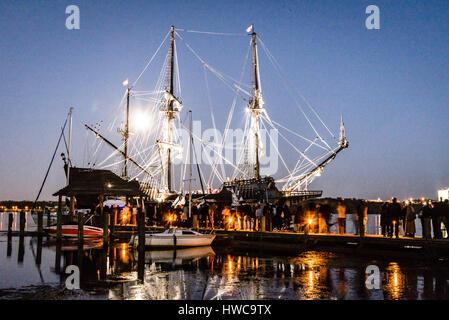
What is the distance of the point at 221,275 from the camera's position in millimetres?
17672

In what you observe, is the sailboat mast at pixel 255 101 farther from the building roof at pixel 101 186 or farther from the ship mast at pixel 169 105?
A: the building roof at pixel 101 186

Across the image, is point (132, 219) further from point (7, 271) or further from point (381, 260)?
point (381, 260)

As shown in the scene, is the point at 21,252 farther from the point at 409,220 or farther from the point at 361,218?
the point at 409,220

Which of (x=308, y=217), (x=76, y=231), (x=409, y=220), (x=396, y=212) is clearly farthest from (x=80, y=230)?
(x=409, y=220)

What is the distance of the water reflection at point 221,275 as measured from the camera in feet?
45.9

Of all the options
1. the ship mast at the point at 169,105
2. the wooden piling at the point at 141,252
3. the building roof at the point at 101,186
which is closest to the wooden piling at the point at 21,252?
the building roof at the point at 101,186

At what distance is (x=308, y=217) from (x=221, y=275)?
1098 cm

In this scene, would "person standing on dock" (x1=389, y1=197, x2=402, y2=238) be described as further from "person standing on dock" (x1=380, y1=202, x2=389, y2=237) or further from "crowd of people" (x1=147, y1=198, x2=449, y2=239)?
"person standing on dock" (x1=380, y1=202, x2=389, y2=237)

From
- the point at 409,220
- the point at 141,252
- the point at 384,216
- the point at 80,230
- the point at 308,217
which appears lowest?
the point at 141,252

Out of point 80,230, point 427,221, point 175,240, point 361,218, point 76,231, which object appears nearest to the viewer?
point 427,221

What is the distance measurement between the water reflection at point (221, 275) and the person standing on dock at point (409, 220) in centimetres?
192

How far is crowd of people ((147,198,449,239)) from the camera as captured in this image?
2131 cm

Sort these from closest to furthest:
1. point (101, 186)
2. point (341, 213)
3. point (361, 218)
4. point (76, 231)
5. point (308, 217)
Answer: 1. point (361, 218)
2. point (341, 213)
3. point (308, 217)
4. point (101, 186)
5. point (76, 231)

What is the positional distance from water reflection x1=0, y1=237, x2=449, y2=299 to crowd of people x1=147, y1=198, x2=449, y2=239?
2.19 metres
